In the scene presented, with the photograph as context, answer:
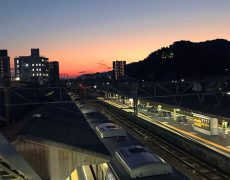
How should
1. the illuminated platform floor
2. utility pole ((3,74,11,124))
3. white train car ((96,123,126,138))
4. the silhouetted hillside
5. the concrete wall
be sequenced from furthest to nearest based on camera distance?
the silhouetted hillside
utility pole ((3,74,11,124))
the illuminated platform floor
white train car ((96,123,126,138))
the concrete wall

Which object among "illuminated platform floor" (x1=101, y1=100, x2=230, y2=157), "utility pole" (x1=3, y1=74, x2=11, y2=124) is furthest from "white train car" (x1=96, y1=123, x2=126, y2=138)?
"utility pole" (x1=3, y1=74, x2=11, y2=124)

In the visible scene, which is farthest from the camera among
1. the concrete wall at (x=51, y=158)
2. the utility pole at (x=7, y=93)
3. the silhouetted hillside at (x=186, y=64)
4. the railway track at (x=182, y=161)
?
the silhouetted hillside at (x=186, y=64)

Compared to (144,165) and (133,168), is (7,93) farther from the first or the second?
(144,165)

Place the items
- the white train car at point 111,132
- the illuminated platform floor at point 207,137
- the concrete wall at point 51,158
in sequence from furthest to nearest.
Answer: the illuminated platform floor at point 207,137 → the white train car at point 111,132 → the concrete wall at point 51,158

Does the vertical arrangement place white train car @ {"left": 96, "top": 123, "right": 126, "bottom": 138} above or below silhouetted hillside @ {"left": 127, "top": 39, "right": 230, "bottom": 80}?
below

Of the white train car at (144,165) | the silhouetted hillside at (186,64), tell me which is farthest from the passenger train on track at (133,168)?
the silhouetted hillside at (186,64)

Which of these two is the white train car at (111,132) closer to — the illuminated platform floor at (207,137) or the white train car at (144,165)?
the illuminated platform floor at (207,137)

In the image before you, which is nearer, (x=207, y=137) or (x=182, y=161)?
(x=182, y=161)

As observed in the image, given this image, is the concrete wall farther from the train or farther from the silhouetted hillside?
the silhouetted hillside

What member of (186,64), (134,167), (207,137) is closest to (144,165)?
(134,167)

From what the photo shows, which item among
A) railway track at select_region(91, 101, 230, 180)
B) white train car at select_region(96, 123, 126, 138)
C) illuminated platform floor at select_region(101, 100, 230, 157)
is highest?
white train car at select_region(96, 123, 126, 138)

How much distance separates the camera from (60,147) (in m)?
18.2

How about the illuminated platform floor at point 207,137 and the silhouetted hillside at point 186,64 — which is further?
the silhouetted hillside at point 186,64

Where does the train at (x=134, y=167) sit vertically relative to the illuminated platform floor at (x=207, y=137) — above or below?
above
